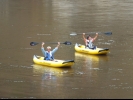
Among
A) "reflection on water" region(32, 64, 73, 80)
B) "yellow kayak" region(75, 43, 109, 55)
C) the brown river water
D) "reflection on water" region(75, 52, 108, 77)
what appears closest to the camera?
the brown river water

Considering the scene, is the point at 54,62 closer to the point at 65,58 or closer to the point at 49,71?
the point at 49,71

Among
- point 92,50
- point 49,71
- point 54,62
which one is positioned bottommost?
point 49,71

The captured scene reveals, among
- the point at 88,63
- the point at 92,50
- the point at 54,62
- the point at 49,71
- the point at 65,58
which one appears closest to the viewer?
the point at 49,71

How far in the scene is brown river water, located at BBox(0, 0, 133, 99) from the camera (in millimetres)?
31156

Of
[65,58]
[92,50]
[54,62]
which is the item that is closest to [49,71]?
[54,62]

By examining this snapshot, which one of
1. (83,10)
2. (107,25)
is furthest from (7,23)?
(83,10)

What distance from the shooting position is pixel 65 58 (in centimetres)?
4122

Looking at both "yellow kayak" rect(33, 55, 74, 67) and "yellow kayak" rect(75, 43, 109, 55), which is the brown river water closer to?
"yellow kayak" rect(33, 55, 74, 67)

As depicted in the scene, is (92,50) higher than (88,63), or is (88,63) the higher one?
(92,50)

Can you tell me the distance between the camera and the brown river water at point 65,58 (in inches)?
1227

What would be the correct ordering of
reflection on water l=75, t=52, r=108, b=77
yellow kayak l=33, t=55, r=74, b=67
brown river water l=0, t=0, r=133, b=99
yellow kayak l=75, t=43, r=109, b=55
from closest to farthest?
brown river water l=0, t=0, r=133, b=99 → reflection on water l=75, t=52, r=108, b=77 → yellow kayak l=33, t=55, r=74, b=67 → yellow kayak l=75, t=43, r=109, b=55

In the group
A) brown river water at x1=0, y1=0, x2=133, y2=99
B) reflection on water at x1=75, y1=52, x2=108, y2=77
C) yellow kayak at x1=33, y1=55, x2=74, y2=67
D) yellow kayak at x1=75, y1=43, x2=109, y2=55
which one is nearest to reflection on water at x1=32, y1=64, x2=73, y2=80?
brown river water at x1=0, y1=0, x2=133, y2=99

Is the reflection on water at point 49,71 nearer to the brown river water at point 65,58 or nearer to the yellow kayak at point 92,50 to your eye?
the brown river water at point 65,58

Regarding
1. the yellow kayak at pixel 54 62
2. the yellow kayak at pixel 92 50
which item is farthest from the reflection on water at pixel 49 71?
the yellow kayak at pixel 92 50
